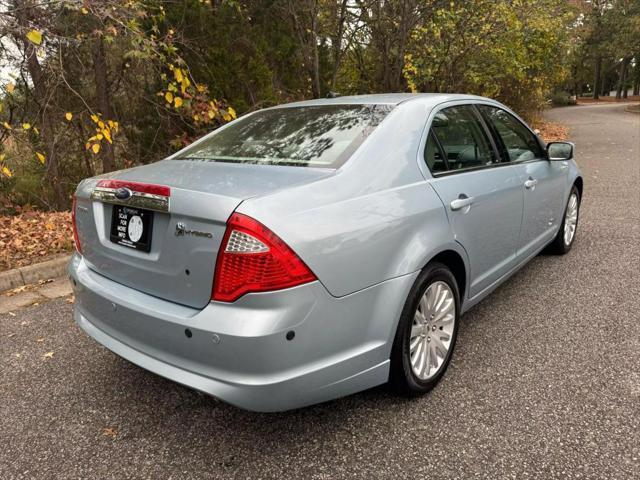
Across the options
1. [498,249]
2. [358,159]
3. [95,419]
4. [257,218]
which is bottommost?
[95,419]

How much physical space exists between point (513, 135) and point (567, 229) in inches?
61.1

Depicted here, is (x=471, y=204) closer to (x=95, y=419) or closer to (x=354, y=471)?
(x=354, y=471)

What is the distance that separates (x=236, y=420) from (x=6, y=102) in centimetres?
613

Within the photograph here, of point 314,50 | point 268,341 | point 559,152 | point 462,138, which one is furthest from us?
point 314,50

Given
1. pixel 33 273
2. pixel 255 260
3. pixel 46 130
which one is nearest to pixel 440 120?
pixel 255 260

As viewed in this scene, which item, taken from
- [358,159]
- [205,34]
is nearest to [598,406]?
[358,159]

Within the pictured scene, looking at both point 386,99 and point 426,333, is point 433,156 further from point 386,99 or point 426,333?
point 426,333

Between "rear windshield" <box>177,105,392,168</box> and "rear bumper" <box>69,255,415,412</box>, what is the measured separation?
0.70 meters

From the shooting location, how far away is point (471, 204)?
2.91 m

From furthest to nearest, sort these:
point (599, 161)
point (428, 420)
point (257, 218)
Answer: point (599, 161)
point (428, 420)
point (257, 218)

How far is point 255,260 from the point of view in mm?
1912

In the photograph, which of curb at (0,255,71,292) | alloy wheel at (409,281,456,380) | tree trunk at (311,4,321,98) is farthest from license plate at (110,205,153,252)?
tree trunk at (311,4,321,98)

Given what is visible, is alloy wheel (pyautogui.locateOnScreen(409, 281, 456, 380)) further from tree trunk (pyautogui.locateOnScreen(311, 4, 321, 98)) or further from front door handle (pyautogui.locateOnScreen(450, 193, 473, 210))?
tree trunk (pyautogui.locateOnScreen(311, 4, 321, 98))

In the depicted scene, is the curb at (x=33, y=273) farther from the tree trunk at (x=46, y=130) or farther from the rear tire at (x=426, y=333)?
the rear tire at (x=426, y=333)
